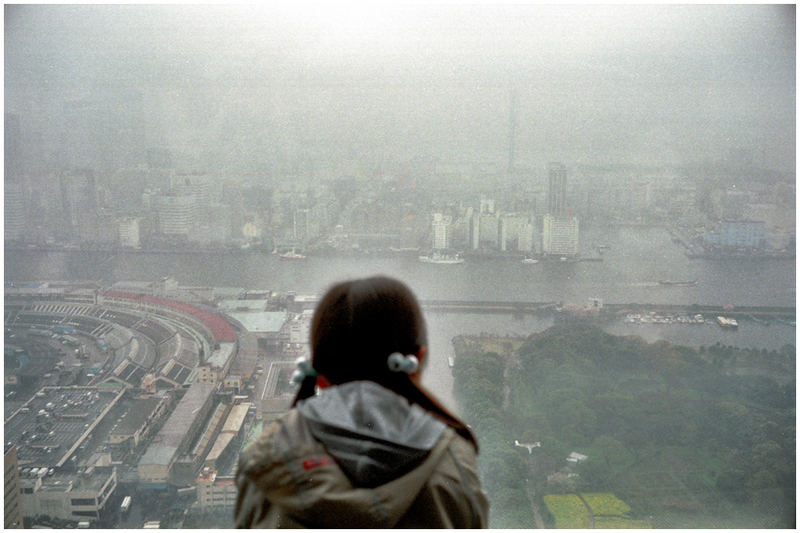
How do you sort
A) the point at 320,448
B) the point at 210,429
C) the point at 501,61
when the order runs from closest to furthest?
the point at 320,448
the point at 210,429
the point at 501,61

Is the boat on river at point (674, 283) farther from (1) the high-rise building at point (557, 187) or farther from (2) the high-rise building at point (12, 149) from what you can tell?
(2) the high-rise building at point (12, 149)

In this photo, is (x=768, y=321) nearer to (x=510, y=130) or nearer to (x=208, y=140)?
(x=510, y=130)

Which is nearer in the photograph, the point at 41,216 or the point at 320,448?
the point at 320,448

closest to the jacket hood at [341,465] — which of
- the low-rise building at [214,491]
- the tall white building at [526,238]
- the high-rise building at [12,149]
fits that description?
the low-rise building at [214,491]

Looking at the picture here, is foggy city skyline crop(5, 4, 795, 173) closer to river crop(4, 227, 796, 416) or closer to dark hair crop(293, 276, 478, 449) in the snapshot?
river crop(4, 227, 796, 416)

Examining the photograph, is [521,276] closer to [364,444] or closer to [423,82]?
[423,82]

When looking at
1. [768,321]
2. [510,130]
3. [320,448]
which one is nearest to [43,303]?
[510,130]

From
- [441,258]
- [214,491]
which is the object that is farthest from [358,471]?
[441,258]
